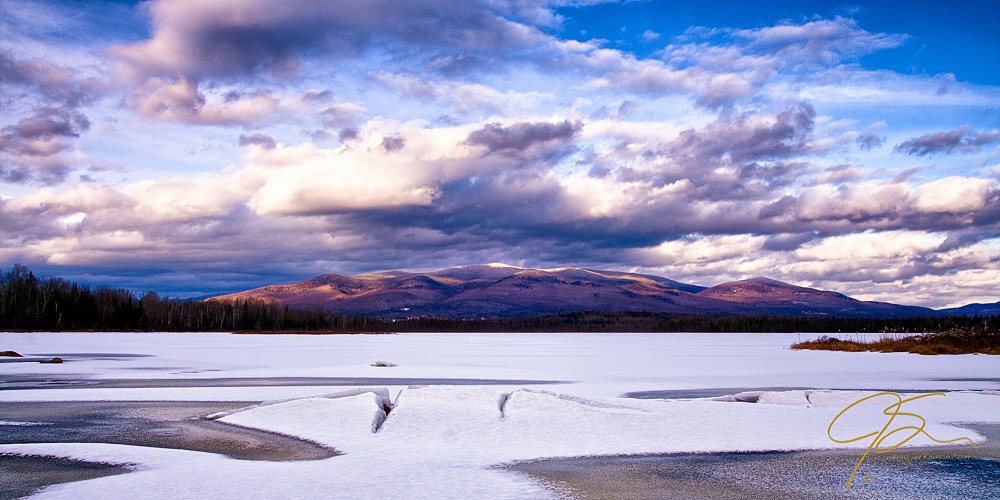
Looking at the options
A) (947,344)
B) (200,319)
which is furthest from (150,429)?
(200,319)

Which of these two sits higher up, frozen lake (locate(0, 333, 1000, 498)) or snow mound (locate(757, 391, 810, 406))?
snow mound (locate(757, 391, 810, 406))

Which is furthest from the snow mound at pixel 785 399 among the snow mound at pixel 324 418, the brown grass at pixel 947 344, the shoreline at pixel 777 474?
the brown grass at pixel 947 344

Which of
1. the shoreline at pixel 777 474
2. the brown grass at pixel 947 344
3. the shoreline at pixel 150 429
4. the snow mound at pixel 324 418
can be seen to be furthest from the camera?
the brown grass at pixel 947 344

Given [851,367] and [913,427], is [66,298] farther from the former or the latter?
[913,427]

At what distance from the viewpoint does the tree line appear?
10356cm

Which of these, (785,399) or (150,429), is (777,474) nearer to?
(785,399)

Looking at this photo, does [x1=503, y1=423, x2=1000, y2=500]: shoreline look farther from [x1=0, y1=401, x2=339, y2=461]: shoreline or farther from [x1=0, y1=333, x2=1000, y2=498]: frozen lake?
[x1=0, y1=401, x2=339, y2=461]: shoreline

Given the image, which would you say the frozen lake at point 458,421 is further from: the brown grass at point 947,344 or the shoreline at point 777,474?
the brown grass at point 947,344

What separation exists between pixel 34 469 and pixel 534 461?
7.35m

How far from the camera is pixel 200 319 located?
136 metres

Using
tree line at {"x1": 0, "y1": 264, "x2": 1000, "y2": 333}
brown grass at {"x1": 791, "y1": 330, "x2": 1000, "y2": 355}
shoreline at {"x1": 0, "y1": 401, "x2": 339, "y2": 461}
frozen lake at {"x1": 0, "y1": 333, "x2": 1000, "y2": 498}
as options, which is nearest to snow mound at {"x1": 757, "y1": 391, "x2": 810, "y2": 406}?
frozen lake at {"x1": 0, "y1": 333, "x2": 1000, "y2": 498}

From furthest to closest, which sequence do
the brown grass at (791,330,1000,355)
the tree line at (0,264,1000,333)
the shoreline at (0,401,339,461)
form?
1. the tree line at (0,264,1000,333)
2. the brown grass at (791,330,1000,355)
3. the shoreline at (0,401,339,461)

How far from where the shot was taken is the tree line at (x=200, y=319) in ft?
340

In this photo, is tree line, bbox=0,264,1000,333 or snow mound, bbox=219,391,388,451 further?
tree line, bbox=0,264,1000,333
